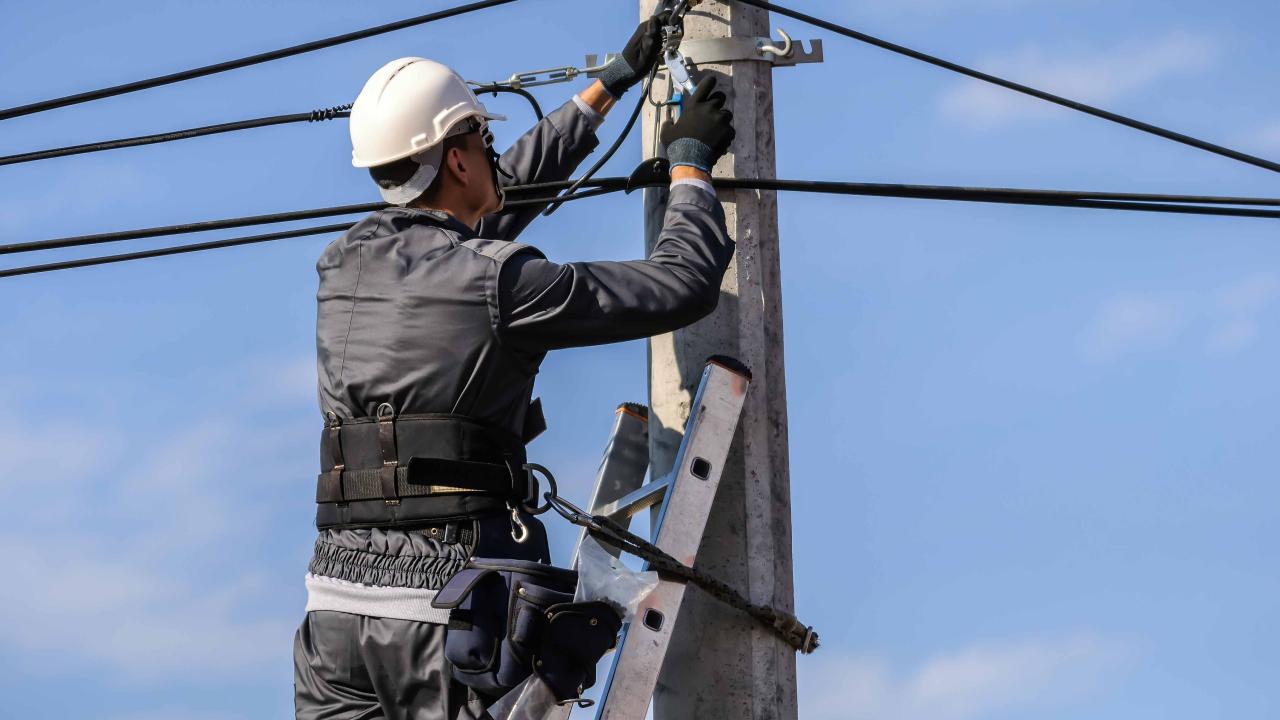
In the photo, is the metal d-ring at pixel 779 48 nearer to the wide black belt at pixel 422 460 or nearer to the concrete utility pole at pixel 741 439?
the concrete utility pole at pixel 741 439

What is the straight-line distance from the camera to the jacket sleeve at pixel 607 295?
165 inches

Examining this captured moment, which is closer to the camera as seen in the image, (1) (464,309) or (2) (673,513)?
(1) (464,309)

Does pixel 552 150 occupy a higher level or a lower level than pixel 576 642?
higher

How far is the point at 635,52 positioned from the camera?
5.32m

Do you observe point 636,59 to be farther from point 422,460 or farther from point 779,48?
point 422,460

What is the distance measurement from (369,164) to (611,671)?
1448 mm

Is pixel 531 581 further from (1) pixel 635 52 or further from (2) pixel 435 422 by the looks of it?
(1) pixel 635 52

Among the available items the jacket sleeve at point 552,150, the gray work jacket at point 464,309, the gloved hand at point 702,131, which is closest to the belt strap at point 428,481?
the gray work jacket at point 464,309

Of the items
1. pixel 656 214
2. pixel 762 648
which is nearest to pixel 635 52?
pixel 656 214

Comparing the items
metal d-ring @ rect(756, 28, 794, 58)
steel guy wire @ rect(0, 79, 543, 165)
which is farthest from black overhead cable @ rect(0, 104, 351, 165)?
metal d-ring @ rect(756, 28, 794, 58)

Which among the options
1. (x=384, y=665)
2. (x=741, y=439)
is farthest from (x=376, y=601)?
(x=741, y=439)

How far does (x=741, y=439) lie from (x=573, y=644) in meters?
1.05

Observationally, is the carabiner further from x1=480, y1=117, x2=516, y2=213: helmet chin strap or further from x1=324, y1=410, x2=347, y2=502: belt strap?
x1=480, y1=117, x2=516, y2=213: helmet chin strap

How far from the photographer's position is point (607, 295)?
13.9 feet
